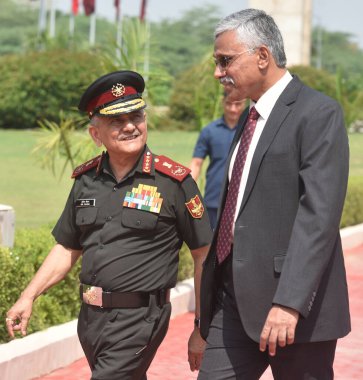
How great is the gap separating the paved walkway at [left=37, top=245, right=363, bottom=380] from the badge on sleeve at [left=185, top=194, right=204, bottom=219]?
2.67 metres

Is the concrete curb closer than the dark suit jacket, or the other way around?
the dark suit jacket

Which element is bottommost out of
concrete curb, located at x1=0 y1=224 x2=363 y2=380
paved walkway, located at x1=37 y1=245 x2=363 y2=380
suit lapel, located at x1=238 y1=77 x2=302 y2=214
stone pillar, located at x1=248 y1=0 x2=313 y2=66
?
stone pillar, located at x1=248 y1=0 x2=313 y2=66

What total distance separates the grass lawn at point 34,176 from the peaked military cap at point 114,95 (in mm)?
5372

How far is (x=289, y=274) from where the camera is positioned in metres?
3.74

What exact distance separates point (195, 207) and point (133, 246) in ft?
1.04

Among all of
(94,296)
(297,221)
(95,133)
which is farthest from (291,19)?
(297,221)

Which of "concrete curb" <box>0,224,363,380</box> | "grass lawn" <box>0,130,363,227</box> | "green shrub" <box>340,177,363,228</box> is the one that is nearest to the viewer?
"concrete curb" <box>0,224,363,380</box>

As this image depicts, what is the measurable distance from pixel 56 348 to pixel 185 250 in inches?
113

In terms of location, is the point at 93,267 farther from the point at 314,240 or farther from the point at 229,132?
the point at 229,132

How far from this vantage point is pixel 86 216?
185 inches

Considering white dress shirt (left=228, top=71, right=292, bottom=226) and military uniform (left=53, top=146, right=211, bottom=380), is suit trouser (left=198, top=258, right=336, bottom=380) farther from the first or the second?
military uniform (left=53, top=146, right=211, bottom=380)

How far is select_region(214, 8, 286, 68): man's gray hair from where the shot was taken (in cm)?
397

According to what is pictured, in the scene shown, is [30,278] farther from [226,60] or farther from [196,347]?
[226,60]

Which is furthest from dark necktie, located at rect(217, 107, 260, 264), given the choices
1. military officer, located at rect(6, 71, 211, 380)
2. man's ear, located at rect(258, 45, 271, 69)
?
military officer, located at rect(6, 71, 211, 380)
